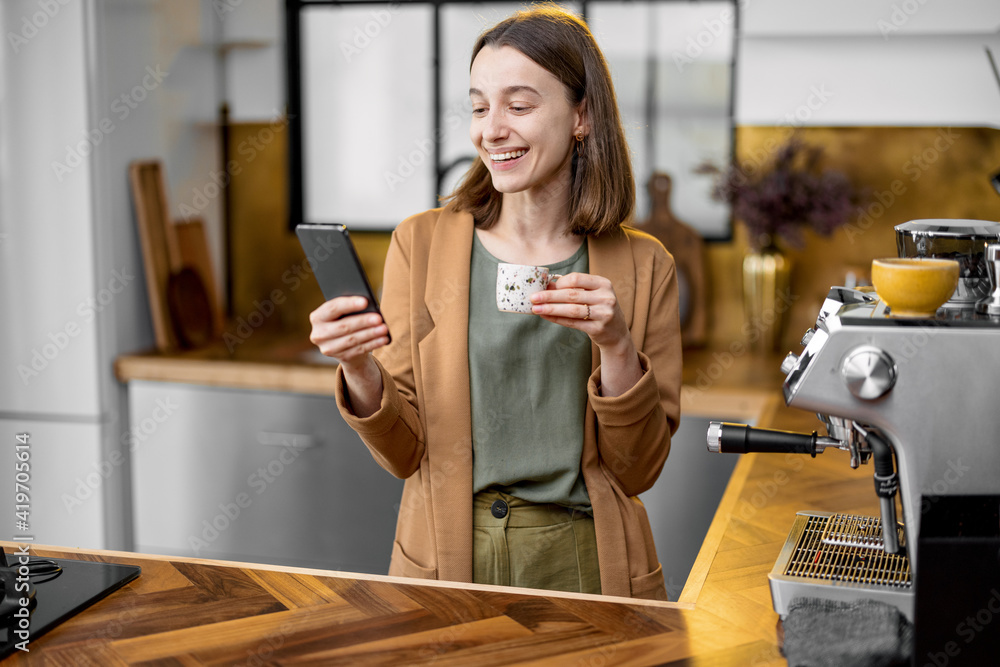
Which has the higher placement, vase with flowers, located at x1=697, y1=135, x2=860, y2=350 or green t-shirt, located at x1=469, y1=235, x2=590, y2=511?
vase with flowers, located at x1=697, y1=135, x2=860, y2=350

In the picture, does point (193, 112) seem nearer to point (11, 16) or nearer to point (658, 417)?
point (11, 16)

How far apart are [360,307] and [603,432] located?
465mm

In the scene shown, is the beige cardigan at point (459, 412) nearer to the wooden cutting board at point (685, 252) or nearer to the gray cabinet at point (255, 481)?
the gray cabinet at point (255, 481)

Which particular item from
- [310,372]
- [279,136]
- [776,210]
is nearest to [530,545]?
[310,372]

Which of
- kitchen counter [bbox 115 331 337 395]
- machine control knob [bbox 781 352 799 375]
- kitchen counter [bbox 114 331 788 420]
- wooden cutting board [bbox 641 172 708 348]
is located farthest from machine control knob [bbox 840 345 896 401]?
wooden cutting board [bbox 641 172 708 348]

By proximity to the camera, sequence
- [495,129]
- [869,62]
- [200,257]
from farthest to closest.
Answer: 1. [200,257]
2. [869,62]
3. [495,129]

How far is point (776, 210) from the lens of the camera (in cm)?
267

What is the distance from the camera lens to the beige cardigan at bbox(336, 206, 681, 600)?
143 centimetres

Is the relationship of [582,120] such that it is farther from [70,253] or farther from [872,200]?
[70,253]

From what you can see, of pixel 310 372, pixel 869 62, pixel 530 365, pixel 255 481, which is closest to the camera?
pixel 530 365

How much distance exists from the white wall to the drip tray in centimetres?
140

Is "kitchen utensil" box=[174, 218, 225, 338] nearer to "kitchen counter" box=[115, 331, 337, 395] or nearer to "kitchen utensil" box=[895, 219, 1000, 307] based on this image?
"kitchen counter" box=[115, 331, 337, 395]

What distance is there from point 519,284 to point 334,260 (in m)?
0.25

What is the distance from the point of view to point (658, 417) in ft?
4.68
